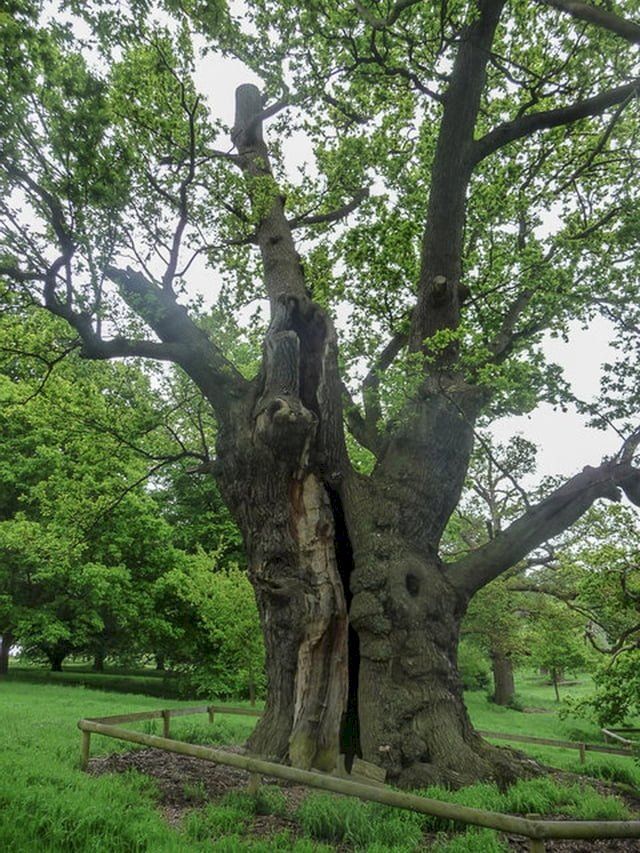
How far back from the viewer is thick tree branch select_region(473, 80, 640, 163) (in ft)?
22.6

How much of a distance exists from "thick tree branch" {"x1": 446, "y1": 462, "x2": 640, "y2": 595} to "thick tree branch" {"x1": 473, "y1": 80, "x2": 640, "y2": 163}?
438 centimetres

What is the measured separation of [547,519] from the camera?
7098 millimetres

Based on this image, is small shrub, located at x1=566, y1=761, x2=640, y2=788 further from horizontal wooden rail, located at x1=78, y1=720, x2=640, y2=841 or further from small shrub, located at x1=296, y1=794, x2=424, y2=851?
horizontal wooden rail, located at x1=78, y1=720, x2=640, y2=841

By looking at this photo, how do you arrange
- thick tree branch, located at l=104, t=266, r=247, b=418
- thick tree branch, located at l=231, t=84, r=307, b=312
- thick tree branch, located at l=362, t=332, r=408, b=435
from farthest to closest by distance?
thick tree branch, located at l=231, t=84, r=307, b=312 → thick tree branch, located at l=362, t=332, r=408, b=435 → thick tree branch, located at l=104, t=266, r=247, b=418

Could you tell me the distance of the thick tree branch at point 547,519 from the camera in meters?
6.98

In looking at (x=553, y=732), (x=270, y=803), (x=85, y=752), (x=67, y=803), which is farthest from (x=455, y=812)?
(x=553, y=732)

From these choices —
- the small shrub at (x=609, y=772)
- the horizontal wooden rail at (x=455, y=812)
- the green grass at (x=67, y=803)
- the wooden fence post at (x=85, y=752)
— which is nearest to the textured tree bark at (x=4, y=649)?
the green grass at (x=67, y=803)

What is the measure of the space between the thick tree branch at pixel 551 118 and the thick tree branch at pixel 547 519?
4.38 meters

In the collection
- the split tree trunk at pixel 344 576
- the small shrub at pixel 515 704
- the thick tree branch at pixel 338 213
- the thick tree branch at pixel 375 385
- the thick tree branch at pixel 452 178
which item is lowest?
the small shrub at pixel 515 704

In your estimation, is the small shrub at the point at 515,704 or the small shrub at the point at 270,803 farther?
the small shrub at the point at 515,704

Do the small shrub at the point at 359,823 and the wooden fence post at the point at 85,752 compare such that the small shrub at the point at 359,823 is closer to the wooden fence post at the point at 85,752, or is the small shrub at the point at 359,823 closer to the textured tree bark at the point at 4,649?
the wooden fence post at the point at 85,752

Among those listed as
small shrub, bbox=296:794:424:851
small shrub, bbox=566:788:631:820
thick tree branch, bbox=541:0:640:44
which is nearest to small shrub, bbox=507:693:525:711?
small shrub, bbox=566:788:631:820

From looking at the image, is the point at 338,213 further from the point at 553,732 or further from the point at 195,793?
the point at 553,732

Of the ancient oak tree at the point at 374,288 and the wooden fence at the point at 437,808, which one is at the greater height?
the ancient oak tree at the point at 374,288
